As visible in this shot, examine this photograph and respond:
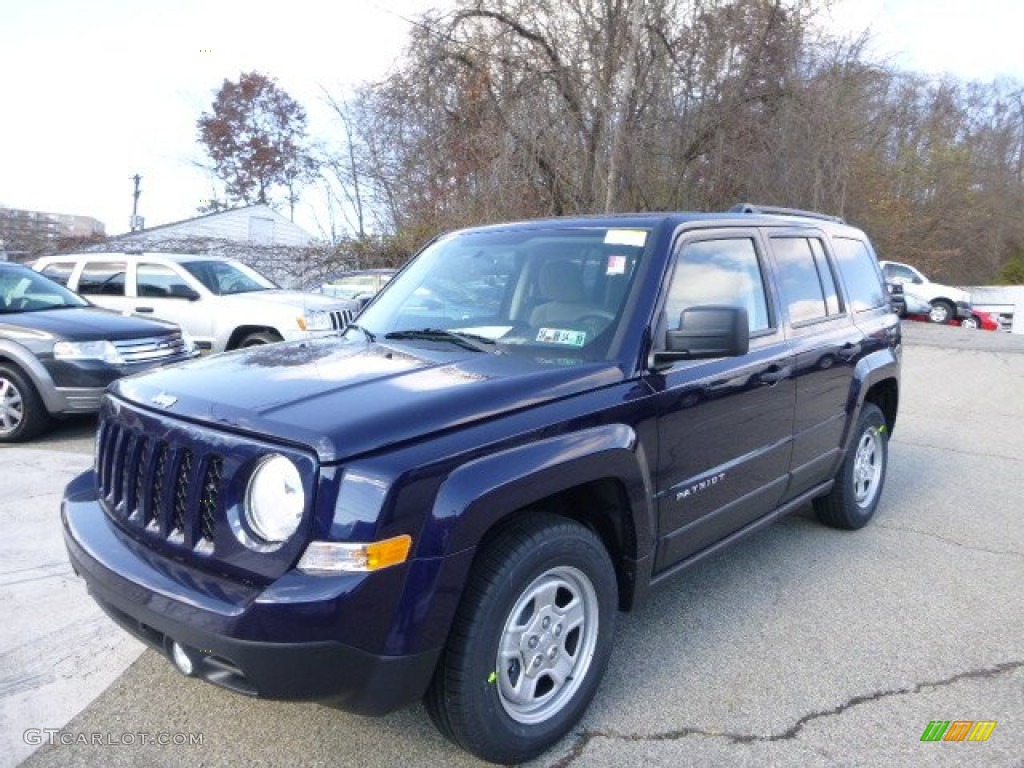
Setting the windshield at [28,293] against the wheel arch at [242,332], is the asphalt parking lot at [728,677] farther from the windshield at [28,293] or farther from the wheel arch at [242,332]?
the wheel arch at [242,332]

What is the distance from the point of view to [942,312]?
81.0 feet

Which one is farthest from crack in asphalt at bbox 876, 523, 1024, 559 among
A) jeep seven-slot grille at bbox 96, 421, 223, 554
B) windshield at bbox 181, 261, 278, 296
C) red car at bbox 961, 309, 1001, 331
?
red car at bbox 961, 309, 1001, 331

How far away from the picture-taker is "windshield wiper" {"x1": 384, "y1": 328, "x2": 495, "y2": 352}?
314 centimetres

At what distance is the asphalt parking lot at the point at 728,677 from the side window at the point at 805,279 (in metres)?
1.44

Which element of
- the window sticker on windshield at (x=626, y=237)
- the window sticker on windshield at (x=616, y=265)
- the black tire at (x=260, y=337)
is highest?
the window sticker on windshield at (x=626, y=237)

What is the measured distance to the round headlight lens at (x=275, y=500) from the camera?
86.4 inches

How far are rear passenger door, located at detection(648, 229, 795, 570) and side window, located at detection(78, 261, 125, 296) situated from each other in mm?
8677

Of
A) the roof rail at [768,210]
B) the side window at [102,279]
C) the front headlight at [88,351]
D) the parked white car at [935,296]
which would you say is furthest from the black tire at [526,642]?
the parked white car at [935,296]

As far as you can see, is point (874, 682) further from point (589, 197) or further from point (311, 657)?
point (589, 197)

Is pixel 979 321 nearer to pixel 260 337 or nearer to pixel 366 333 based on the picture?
pixel 260 337

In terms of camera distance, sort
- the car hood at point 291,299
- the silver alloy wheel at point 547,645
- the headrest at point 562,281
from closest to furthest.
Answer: the silver alloy wheel at point 547,645 → the headrest at point 562,281 → the car hood at point 291,299

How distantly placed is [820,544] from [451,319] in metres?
2.78

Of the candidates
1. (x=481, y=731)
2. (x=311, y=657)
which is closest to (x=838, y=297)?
(x=481, y=731)

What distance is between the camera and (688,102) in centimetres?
1658
